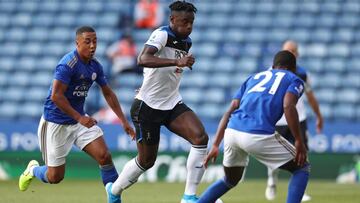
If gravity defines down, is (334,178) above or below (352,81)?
below

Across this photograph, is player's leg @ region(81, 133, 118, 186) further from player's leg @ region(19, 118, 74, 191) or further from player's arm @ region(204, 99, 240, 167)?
player's arm @ region(204, 99, 240, 167)

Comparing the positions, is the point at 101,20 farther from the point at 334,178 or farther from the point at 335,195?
the point at 335,195

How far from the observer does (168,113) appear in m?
10.3

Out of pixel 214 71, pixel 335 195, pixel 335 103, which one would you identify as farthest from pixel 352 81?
pixel 335 195

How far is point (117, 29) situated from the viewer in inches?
957

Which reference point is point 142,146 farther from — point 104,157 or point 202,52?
point 202,52

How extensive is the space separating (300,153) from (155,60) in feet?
6.09

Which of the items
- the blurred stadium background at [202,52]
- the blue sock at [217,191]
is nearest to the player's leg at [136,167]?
the blue sock at [217,191]

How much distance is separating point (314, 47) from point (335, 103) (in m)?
2.08

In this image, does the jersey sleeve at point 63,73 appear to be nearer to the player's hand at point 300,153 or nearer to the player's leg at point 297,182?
the player's leg at point 297,182

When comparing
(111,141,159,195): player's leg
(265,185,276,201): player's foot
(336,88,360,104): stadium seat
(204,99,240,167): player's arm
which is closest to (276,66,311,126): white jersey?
(265,185,276,201): player's foot

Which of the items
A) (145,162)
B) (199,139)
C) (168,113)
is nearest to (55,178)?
(145,162)

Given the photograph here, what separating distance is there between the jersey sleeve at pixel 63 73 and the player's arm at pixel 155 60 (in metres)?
1.09

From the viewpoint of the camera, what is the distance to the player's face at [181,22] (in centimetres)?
989
